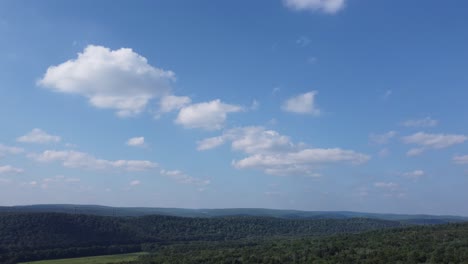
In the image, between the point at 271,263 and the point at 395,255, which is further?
the point at 271,263

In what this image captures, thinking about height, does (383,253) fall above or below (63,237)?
above

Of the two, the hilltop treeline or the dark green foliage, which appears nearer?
the dark green foliage

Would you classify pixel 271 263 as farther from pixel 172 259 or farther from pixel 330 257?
pixel 172 259

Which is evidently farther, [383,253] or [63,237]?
[63,237]

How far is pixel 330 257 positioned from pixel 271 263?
1157 cm

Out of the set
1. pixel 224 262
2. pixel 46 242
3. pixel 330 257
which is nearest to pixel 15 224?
pixel 46 242

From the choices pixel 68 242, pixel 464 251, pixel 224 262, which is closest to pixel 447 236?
pixel 464 251

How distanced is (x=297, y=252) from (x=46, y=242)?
→ 90894mm

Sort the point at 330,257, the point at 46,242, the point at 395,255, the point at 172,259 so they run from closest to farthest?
the point at 395,255 < the point at 330,257 < the point at 172,259 < the point at 46,242

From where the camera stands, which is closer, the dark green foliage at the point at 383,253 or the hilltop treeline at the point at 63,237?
the dark green foliage at the point at 383,253

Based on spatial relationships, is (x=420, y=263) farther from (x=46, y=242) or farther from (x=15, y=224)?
(x=15, y=224)

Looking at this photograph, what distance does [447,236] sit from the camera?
10488cm

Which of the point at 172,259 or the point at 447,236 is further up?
the point at 447,236

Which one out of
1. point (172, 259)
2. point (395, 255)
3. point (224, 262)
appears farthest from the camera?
point (172, 259)
